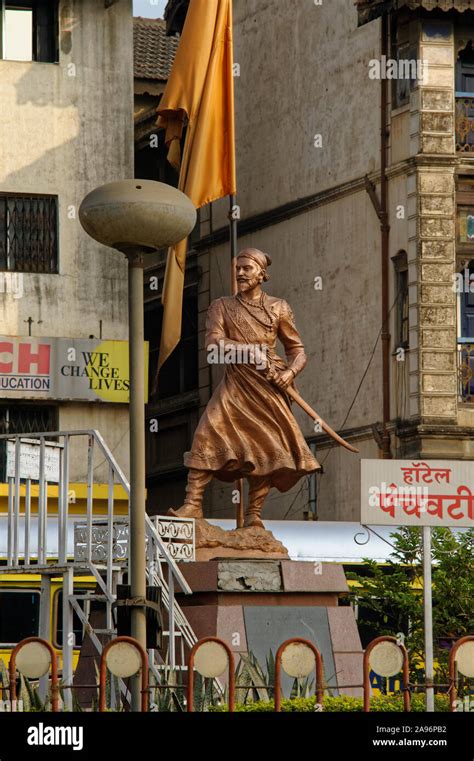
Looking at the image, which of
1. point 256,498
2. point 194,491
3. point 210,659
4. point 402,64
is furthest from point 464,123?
point 210,659

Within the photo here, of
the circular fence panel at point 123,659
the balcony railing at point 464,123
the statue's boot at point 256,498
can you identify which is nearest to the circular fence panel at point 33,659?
the circular fence panel at point 123,659

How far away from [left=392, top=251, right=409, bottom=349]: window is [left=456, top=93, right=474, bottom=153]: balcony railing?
193 cm

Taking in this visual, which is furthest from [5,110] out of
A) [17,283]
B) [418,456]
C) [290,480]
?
[290,480]

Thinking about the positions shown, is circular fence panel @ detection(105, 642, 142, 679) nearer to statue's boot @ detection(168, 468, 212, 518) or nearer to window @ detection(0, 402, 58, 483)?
statue's boot @ detection(168, 468, 212, 518)

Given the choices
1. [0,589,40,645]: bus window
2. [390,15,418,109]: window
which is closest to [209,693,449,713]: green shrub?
[0,589,40,645]: bus window

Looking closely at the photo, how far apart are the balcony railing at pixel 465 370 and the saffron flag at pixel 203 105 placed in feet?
23.8

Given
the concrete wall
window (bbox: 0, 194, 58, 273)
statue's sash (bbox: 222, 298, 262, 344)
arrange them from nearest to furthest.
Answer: statue's sash (bbox: 222, 298, 262, 344) → window (bbox: 0, 194, 58, 273) → the concrete wall

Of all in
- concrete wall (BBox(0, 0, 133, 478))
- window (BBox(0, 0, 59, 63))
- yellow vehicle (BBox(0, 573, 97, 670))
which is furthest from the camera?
window (BBox(0, 0, 59, 63))

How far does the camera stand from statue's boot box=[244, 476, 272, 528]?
18438 millimetres

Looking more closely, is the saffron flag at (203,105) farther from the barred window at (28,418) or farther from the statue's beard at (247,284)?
the barred window at (28,418)

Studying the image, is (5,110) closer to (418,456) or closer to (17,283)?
(17,283)

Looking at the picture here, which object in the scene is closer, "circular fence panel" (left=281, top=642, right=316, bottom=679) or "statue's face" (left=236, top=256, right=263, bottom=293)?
"circular fence panel" (left=281, top=642, right=316, bottom=679)

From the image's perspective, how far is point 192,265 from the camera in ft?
121
